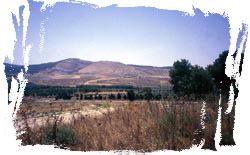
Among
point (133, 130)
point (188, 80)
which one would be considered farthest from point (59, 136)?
point (188, 80)

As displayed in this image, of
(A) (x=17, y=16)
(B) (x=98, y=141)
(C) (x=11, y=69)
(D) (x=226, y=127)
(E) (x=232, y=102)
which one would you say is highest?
(A) (x=17, y=16)

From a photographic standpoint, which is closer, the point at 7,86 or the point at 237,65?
the point at 7,86

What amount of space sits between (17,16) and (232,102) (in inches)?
76.5

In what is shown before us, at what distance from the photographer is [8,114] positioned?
2777 mm

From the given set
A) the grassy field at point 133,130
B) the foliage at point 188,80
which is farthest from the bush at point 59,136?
the foliage at point 188,80

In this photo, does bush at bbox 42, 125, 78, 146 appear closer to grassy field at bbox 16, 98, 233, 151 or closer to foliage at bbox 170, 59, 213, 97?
grassy field at bbox 16, 98, 233, 151

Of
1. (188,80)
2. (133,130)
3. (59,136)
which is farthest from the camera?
(188,80)

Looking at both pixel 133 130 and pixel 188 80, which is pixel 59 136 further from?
pixel 188 80

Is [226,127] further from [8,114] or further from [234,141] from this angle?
[8,114]

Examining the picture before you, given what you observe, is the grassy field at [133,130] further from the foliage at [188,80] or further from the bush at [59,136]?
the foliage at [188,80]

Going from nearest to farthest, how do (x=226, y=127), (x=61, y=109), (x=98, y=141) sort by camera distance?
(x=226, y=127), (x=98, y=141), (x=61, y=109)

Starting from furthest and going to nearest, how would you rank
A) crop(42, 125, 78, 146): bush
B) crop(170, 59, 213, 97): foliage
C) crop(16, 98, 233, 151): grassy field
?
crop(170, 59, 213, 97): foliage → crop(42, 125, 78, 146): bush → crop(16, 98, 233, 151): grassy field

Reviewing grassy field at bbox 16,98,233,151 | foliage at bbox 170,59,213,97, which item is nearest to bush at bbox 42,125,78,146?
grassy field at bbox 16,98,233,151

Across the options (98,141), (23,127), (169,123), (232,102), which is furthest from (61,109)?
(232,102)
